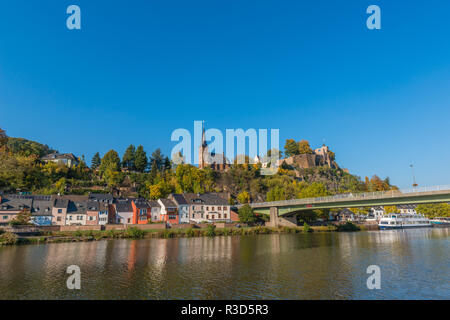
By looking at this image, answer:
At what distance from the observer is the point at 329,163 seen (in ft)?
494

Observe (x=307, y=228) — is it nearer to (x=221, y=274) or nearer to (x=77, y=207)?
(x=221, y=274)

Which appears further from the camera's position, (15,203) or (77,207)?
(77,207)

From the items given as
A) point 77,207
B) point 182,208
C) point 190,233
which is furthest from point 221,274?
point 77,207

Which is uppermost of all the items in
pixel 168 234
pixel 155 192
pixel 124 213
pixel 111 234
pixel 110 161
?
pixel 110 161

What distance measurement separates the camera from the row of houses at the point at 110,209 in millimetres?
55938

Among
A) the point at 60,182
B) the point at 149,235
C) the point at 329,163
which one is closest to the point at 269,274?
the point at 149,235

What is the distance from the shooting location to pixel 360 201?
2028 inches

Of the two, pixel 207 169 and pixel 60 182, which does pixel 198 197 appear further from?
pixel 60 182

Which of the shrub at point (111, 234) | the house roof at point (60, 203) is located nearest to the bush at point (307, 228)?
the shrub at point (111, 234)

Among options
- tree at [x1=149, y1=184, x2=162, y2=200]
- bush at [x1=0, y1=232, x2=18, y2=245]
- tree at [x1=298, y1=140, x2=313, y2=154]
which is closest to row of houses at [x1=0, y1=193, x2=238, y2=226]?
tree at [x1=149, y1=184, x2=162, y2=200]

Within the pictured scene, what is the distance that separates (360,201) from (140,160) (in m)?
77.3

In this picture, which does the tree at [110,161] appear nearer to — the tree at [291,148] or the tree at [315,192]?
the tree at [315,192]

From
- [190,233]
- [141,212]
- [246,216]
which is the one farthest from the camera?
[246,216]

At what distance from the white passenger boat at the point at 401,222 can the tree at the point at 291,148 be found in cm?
6092
